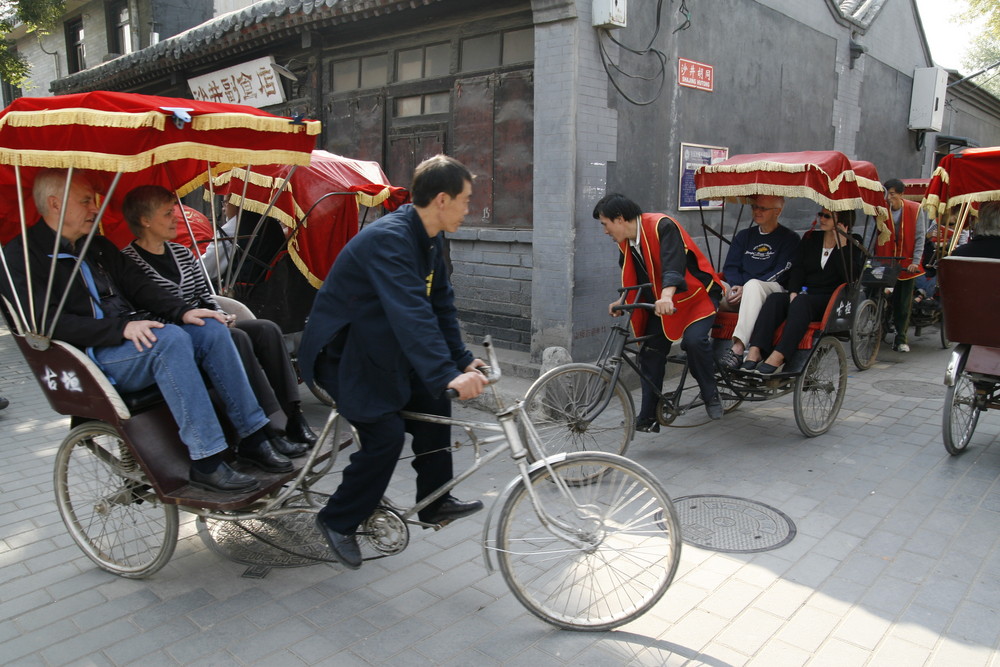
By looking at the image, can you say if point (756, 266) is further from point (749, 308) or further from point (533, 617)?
point (533, 617)

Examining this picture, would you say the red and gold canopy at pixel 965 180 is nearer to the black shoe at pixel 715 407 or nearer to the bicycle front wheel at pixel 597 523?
the black shoe at pixel 715 407

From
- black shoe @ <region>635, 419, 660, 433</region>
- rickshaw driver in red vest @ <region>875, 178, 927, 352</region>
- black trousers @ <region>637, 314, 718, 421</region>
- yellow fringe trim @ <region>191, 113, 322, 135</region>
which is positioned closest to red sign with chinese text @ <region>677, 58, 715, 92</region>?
rickshaw driver in red vest @ <region>875, 178, 927, 352</region>

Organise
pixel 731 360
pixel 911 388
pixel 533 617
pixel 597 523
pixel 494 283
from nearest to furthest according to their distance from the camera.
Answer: pixel 597 523 → pixel 533 617 → pixel 731 360 → pixel 911 388 → pixel 494 283

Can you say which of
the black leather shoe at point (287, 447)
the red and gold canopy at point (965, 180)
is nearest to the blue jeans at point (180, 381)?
the black leather shoe at point (287, 447)

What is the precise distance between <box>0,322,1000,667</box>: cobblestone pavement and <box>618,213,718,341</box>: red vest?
104 centimetres

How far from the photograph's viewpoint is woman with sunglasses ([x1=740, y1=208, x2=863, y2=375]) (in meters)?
5.18

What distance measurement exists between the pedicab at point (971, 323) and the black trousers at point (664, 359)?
5.13 feet

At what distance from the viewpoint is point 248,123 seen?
11.8ft

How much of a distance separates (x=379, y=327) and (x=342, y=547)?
3.24ft

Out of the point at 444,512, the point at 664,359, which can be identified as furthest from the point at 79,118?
the point at 664,359

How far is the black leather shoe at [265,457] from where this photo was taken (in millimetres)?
3371

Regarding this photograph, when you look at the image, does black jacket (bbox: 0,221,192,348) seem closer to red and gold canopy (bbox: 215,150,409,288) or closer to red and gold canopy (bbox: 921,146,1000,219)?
red and gold canopy (bbox: 215,150,409,288)

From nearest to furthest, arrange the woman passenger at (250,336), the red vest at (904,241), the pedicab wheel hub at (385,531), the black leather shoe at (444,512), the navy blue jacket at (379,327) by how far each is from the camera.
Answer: the navy blue jacket at (379,327), the pedicab wheel hub at (385,531), the black leather shoe at (444,512), the woman passenger at (250,336), the red vest at (904,241)

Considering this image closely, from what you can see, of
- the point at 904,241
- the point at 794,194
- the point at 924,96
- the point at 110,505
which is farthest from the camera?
the point at 924,96
